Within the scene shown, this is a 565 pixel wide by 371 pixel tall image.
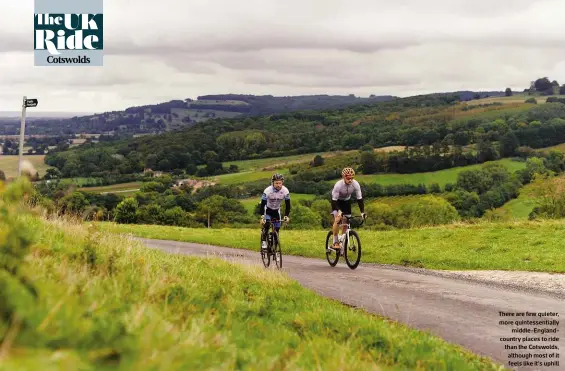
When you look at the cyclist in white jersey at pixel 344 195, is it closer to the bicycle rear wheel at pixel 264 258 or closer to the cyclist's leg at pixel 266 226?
the cyclist's leg at pixel 266 226

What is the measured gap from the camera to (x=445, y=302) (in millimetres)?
11297

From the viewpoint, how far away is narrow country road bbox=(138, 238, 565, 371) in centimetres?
855

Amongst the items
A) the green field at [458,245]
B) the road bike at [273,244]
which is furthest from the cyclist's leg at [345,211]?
the green field at [458,245]

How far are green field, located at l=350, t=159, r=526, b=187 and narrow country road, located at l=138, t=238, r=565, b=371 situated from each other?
108674 mm

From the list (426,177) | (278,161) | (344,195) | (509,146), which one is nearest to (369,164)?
(426,177)

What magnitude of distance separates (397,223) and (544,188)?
5213 centimetres

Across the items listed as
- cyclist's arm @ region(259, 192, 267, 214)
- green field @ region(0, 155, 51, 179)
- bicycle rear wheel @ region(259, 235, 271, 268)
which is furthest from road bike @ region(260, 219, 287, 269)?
green field @ region(0, 155, 51, 179)

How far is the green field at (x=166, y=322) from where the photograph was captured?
134 inches

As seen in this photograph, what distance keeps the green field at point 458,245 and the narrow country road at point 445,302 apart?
294cm

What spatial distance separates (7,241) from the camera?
470 cm

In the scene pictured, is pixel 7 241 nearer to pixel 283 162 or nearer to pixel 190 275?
pixel 190 275

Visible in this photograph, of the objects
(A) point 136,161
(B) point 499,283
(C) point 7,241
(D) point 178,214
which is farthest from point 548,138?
(C) point 7,241

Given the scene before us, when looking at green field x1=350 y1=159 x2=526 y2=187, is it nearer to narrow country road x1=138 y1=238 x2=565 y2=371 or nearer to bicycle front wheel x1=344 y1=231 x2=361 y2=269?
bicycle front wheel x1=344 y1=231 x2=361 y2=269

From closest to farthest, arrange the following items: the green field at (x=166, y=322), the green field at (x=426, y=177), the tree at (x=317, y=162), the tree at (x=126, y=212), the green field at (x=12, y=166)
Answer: the green field at (x=166, y=322)
the green field at (x=12, y=166)
the tree at (x=126, y=212)
the green field at (x=426, y=177)
the tree at (x=317, y=162)
